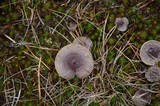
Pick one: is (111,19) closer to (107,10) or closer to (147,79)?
(107,10)

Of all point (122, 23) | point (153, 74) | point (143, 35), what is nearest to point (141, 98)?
point (153, 74)

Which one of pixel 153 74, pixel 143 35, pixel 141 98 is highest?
pixel 143 35

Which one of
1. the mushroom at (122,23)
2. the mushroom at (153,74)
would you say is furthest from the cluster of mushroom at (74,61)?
the mushroom at (153,74)

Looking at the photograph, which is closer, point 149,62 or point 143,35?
point 149,62

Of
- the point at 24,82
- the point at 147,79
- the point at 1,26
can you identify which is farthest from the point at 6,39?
the point at 147,79

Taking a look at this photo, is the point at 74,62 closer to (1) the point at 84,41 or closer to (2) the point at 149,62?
(1) the point at 84,41

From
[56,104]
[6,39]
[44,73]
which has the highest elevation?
[6,39]

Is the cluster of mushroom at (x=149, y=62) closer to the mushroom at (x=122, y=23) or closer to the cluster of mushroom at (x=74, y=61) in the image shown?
the mushroom at (x=122, y=23)
